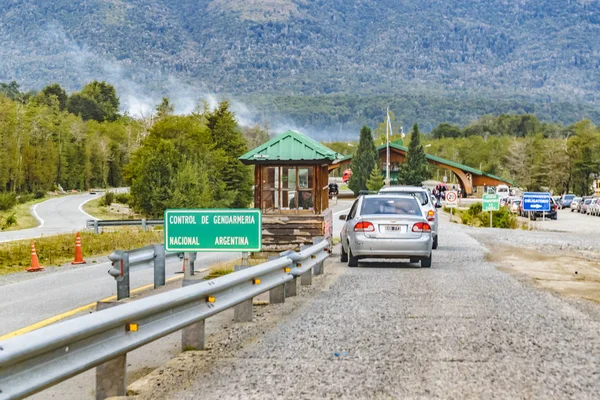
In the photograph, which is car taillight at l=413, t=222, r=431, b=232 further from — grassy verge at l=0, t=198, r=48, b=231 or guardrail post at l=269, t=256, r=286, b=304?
grassy verge at l=0, t=198, r=48, b=231

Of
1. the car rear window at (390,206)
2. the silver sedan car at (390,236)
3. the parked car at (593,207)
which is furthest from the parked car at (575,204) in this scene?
the silver sedan car at (390,236)

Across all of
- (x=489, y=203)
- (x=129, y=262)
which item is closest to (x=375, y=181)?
(x=489, y=203)

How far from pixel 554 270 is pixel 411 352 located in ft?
38.7

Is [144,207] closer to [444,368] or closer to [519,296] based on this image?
[519,296]

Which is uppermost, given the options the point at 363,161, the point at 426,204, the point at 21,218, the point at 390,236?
the point at 363,161

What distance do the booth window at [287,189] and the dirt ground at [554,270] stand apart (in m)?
5.13

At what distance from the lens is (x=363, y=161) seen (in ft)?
426

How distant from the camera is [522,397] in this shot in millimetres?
6695

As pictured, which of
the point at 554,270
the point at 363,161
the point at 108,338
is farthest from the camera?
the point at 363,161

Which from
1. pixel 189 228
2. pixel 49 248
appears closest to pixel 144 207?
pixel 49 248

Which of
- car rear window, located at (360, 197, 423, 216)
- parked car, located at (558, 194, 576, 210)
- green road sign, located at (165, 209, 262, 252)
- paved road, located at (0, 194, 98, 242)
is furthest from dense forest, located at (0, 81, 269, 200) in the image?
green road sign, located at (165, 209, 262, 252)

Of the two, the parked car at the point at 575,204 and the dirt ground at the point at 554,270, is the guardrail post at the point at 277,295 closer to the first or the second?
the dirt ground at the point at 554,270

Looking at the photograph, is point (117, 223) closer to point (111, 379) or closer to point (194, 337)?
point (194, 337)

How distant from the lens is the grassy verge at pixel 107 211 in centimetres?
8141
